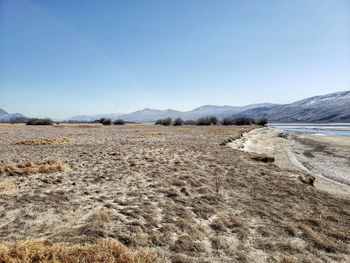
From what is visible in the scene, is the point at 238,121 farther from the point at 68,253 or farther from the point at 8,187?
the point at 68,253

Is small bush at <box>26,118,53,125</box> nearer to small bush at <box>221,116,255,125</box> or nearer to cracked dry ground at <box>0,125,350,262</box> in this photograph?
small bush at <box>221,116,255,125</box>

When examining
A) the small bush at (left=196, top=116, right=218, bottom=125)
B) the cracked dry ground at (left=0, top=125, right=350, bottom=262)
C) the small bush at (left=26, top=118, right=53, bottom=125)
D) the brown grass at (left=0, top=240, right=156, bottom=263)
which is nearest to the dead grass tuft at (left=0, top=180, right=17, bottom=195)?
the cracked dry ground at (left=0, top=125, right=350, bottom=262)

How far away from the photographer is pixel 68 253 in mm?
6367

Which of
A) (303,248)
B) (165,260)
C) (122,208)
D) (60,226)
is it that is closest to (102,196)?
(122,208)

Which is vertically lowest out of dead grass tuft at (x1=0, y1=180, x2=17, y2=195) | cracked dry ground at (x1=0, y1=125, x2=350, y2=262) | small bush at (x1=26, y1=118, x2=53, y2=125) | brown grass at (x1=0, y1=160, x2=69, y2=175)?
cracked dry ground at (x1=0, y1=125, x2=350, y2=262)

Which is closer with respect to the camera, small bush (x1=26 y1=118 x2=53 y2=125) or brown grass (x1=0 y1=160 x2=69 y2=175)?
brown grass (x1=0 y1=160 x2=69 y2=175)

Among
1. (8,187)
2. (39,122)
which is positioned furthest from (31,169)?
(39,122)

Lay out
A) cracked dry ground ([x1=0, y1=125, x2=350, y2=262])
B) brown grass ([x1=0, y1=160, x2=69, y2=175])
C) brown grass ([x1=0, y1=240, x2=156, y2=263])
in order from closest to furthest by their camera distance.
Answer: brown grass ([x1=0, y1=240, x2=156, y2=263]) < cracked dry ground ([x1=0, y1=125, x2=350, y2=262]) < brown grass ([x1=0, y1=160, x2=69, y2=175])

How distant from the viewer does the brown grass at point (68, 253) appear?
20.0 ft

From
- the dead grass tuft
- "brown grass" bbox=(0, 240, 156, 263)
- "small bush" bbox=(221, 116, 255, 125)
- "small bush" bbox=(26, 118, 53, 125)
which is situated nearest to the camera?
"brown grass" bbox=(0, 240, 156, 263)

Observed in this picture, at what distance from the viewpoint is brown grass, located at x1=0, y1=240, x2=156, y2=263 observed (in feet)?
20.0

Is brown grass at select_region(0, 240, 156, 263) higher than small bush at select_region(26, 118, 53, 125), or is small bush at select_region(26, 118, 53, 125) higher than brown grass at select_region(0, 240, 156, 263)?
small bush at select_region(26, 118, 53, 125)

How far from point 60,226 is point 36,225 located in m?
0.65

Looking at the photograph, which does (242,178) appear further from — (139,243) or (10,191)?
(10,191)
